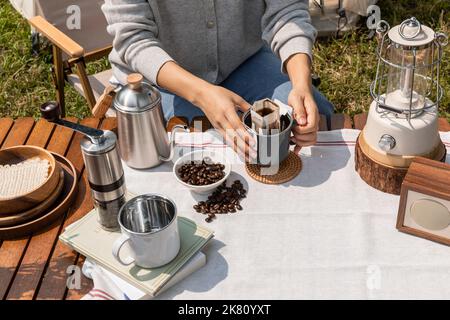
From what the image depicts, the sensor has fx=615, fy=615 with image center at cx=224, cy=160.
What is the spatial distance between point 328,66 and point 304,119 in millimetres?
1925

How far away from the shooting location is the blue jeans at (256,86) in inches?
86.9

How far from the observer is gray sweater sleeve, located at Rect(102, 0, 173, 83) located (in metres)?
2.09

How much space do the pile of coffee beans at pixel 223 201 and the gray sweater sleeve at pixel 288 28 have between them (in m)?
0.61

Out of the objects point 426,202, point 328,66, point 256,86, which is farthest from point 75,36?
point 426,202

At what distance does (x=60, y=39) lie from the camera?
2.61m

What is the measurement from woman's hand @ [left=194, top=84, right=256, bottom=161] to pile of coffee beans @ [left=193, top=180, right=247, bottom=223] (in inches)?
3.9

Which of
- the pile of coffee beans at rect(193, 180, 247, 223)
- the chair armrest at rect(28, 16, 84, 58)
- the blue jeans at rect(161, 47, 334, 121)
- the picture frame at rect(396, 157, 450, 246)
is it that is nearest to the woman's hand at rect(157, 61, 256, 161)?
the pile of coffee beans at rect(193, 180, 247, 223)

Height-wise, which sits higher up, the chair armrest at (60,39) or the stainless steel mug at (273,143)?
the stainless steel mug at (273,143)

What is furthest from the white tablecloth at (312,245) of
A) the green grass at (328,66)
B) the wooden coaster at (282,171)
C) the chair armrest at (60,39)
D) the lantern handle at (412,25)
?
the green grass at (328,66)

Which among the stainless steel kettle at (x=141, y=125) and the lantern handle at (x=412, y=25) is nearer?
the lantern handle at (x=412, y=25)

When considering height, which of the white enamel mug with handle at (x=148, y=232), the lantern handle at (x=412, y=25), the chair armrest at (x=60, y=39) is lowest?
the chair armrest at (x=60, y=39)

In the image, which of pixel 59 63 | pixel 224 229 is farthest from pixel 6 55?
pixel 224 229

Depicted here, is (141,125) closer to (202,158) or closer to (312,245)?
(202,158)

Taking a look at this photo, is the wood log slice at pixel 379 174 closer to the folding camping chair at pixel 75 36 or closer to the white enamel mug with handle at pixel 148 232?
the white enamel mug with handle at pixel 148 232
